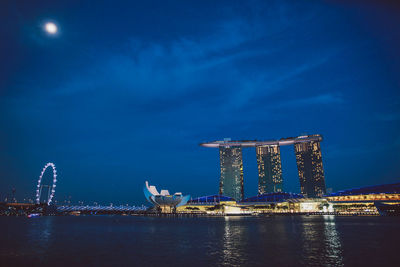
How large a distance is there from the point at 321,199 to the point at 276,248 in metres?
153

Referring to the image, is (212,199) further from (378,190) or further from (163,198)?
(378,190)

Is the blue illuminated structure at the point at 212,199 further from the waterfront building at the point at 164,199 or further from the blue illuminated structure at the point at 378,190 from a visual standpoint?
the blue illuminated structure at the point at 378,190

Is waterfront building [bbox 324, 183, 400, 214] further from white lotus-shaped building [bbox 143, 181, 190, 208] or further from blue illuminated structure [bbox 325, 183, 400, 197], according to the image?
white lotus-shaped building [bbox 143, 181, 190, 208]

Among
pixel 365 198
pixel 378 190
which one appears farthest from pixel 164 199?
pixel 378 190

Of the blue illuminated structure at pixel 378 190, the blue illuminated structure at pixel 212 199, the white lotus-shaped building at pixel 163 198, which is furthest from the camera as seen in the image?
the blue illuminated structure at pixel 212 199

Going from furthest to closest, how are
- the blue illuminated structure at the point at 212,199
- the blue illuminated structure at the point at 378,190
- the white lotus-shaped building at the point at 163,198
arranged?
the blue illuminated structure at the point at 212,199
the white lotus-shaped building at the point at 163,198
the blue illuminated structure at the point at 378,190

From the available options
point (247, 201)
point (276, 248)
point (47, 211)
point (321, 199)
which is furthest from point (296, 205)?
point (276, 248)

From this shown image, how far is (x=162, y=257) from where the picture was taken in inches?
723

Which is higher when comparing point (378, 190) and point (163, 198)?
point (378, 190)

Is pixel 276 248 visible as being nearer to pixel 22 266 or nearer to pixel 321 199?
pixel 22 266

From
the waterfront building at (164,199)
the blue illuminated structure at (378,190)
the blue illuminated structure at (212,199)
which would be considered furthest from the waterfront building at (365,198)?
the waterfront building at (164,199)

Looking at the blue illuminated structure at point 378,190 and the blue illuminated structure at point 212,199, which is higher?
the blue illuminated structure at point 378,190

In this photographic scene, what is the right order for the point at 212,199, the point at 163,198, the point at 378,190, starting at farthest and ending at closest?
1. the point at 212,199
2. the point at 163,198
3. the point at 378,190

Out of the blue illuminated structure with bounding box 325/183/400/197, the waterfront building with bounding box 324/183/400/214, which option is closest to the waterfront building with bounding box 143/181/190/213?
the waterfront building with bounding box 324/183/400/214
